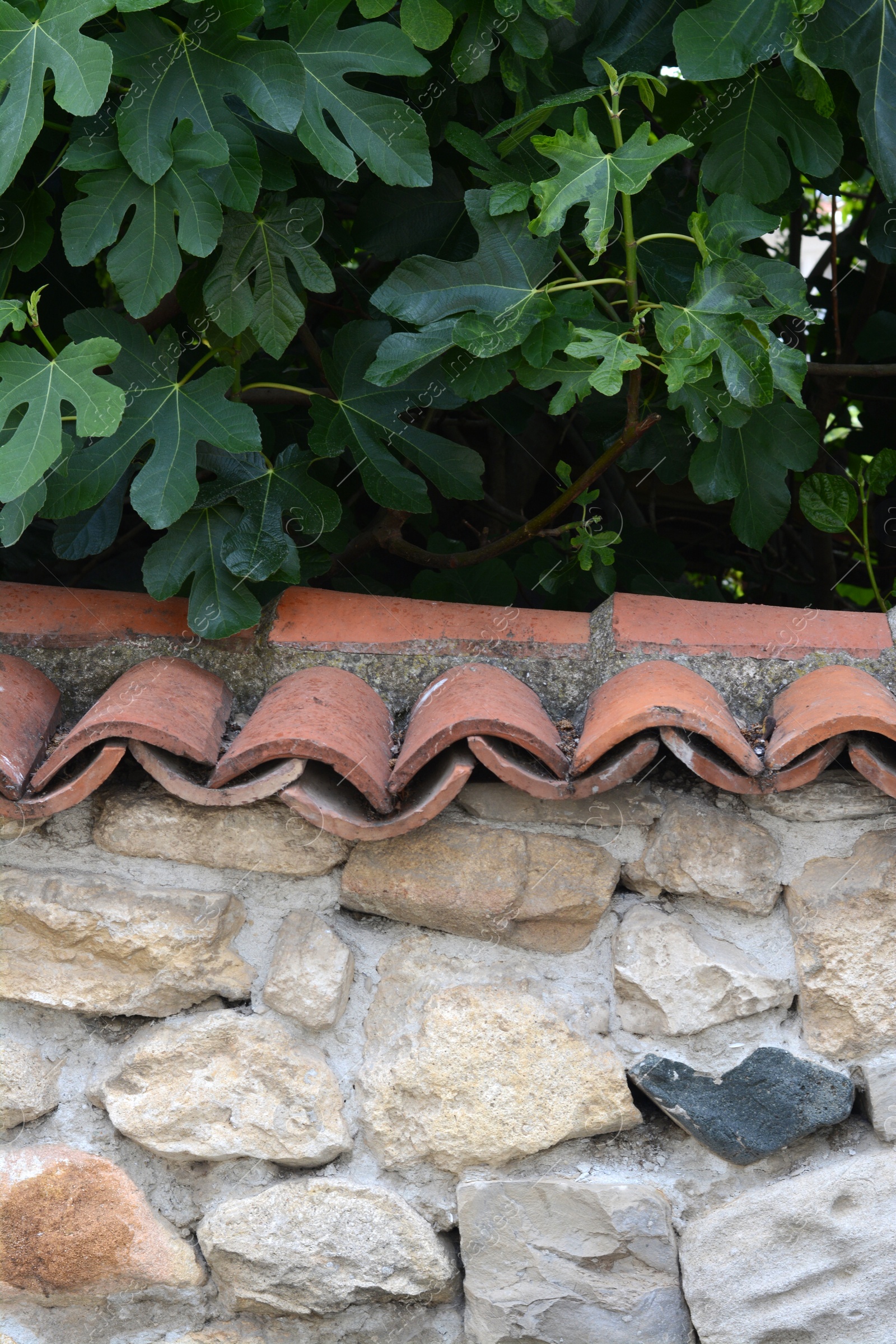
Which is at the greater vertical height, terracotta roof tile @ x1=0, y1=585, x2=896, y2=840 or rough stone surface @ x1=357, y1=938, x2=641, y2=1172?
terracotta roof tile @ x1=0, y1=585, x2=896, y2=840

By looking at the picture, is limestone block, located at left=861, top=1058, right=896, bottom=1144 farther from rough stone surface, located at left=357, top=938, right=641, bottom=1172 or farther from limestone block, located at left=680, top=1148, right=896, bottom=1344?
rough stone surface, located at left=357, top=938, right=641, bottom=1172

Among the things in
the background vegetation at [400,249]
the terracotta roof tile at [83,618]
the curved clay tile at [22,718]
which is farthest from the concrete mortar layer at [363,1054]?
the background vegetation at [400,249]

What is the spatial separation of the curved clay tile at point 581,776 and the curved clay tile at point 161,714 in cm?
34

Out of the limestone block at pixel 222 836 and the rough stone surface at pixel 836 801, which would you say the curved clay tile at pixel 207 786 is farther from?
the rough stone surface at pixel 836 801

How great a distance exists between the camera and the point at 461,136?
145 cm

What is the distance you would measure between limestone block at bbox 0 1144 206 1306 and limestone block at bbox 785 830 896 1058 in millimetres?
868

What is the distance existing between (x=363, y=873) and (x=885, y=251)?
53.1 inches

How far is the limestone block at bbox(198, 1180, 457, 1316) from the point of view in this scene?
1.37 meters

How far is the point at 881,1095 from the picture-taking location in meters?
1.35

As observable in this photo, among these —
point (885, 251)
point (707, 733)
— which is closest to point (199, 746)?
point (707, 733)

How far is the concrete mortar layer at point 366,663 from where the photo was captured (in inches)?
60.6

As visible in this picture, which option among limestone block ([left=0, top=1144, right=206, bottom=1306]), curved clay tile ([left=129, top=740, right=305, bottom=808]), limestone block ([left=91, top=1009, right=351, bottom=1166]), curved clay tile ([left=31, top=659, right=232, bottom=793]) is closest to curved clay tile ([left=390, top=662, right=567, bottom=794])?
curved clay tile ([left=129, top=740, right=305, bottom=808])

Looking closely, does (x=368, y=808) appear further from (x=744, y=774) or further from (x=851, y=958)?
(x=851, y=958)

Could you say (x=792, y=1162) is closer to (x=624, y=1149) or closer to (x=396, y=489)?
(x=624, y=1149)
